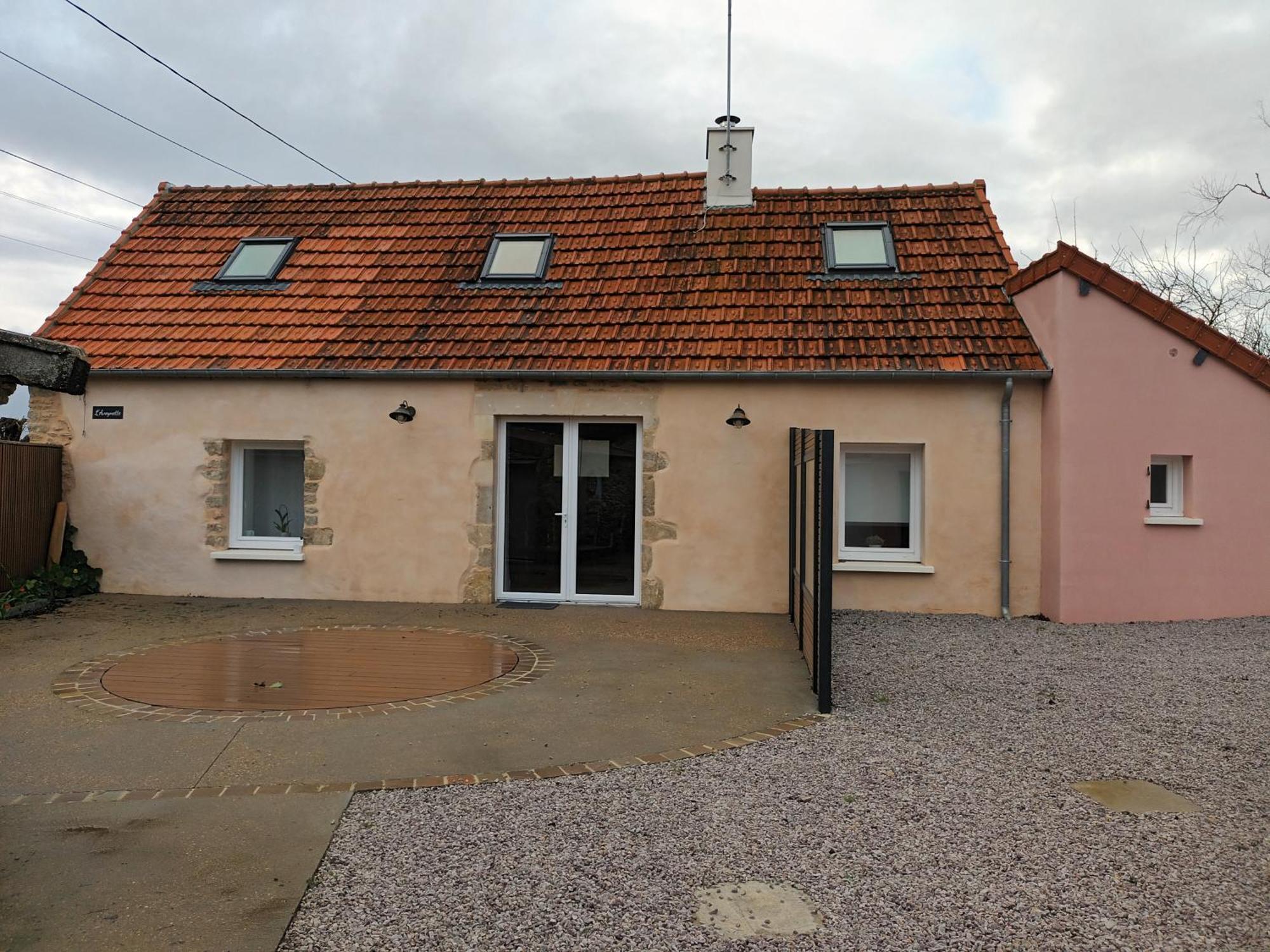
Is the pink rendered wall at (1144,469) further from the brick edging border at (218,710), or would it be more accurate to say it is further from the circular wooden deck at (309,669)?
the circular wooden deck at (309,669)

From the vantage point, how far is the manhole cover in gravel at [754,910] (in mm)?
3115

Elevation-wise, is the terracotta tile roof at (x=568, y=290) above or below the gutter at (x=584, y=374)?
above

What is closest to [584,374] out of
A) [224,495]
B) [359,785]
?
[224,495]

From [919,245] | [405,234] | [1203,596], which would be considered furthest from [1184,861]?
[405,234]

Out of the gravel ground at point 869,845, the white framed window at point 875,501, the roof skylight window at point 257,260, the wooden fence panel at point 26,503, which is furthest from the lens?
the roof skylight window at point 257,260

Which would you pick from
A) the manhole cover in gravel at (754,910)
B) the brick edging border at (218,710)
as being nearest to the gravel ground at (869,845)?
the manhole cover in gravel at (754,910)

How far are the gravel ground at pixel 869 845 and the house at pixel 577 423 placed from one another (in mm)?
3915

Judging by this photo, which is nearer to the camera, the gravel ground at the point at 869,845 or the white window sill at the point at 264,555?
the gravel ground at the point at 869,845

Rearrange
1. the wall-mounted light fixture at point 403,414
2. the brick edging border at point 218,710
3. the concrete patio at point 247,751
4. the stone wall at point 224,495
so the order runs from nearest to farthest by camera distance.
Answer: the concrete patio at point 247,751
the brick edging border at point 218,710
the wall-mounted light fixture at point 403,414
the stone wall at point 224,495

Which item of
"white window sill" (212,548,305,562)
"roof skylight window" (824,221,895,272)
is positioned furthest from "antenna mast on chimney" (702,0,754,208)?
"white window sill" (212,548,305,562)

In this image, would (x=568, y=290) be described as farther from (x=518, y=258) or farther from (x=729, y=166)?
(x=729, y=166)

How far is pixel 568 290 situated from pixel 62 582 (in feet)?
21.6

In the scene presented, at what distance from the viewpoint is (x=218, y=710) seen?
577 centimetres

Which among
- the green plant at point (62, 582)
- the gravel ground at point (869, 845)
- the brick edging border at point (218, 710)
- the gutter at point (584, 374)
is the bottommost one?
the gravel ground at point (869, 845)
